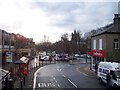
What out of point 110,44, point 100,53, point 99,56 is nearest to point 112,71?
point 110,44

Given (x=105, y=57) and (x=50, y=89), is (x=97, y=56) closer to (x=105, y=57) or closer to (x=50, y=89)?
(x=105, y=57)

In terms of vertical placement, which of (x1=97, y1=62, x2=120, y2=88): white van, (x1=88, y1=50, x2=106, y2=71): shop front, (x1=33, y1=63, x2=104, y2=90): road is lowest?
(x1=33, y1=63, x2=104, y2=90): road

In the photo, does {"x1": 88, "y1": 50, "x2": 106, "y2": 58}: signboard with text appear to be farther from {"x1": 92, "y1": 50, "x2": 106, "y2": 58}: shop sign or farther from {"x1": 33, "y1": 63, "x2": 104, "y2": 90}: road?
{"x1": 33, "y1": 63, "x2": 104, "y2": 90}: road

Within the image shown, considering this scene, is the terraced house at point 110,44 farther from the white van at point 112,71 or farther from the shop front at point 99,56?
the white van at point 112,71

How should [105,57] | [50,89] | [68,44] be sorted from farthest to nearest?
1. [68,44]
2. [105,57]
3. [50,89]

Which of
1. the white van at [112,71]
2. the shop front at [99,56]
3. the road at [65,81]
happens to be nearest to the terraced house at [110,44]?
the shop front at [99,56]

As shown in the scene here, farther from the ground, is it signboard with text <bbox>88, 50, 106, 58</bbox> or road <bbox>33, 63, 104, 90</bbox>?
signboard with text <bbox>88, 50, 106, 58</bbox>

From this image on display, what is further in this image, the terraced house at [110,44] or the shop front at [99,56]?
the shop front at [99,56]

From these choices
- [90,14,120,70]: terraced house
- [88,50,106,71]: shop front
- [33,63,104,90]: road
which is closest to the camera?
[33,63,104,90]: road

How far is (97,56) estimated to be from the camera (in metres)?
43.8

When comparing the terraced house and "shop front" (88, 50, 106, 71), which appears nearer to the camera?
the terraced house

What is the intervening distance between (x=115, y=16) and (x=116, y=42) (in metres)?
5.93

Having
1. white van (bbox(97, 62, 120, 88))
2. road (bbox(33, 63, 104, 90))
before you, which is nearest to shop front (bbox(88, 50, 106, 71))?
road (bbox(33, 63, 104, 90))

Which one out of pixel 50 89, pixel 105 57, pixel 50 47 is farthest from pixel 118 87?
pixel 50 47
